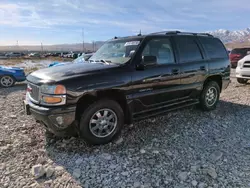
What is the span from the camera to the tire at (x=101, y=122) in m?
3.53

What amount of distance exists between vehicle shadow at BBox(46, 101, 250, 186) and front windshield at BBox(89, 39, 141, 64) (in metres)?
1.44

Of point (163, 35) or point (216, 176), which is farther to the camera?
point (163, 35)

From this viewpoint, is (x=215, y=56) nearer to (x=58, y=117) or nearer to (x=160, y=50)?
(x=160, y=50)

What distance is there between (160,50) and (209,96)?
2.05 m

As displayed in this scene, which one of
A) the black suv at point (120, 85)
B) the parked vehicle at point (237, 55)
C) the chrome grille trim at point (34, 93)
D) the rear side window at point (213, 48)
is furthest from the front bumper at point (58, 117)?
the parked vehicle at point (237, 55)

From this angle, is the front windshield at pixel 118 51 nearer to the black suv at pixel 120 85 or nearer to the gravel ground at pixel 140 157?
the black suv at pixel 120 85

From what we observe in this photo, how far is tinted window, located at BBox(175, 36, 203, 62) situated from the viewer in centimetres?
480

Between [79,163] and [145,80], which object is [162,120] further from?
[79,163]

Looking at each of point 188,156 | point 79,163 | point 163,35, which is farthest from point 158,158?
point 163,35

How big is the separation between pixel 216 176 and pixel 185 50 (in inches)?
114

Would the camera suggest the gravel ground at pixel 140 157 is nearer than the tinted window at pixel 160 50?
Yes

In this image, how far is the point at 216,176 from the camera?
2.91 metres

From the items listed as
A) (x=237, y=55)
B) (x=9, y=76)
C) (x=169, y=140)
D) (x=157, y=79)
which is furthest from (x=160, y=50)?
(x=237, y=55)

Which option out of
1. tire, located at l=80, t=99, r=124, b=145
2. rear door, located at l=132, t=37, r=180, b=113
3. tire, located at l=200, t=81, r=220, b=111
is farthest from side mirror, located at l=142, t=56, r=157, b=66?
tire, located at l=200, t=81, r=220, b=111
